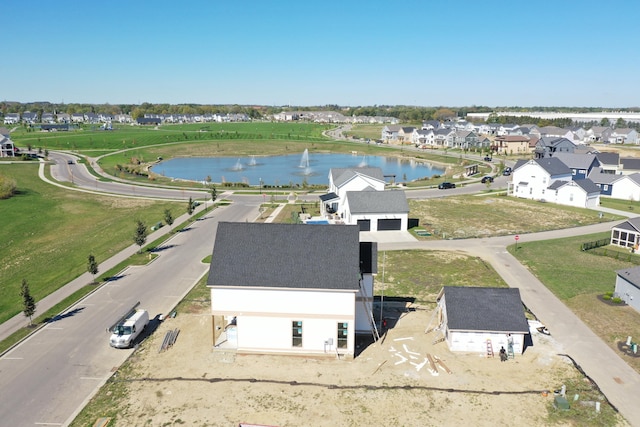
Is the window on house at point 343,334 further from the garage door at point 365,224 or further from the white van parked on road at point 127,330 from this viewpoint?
the garage door at point 365,224

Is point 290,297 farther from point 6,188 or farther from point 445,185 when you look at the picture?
point 6,188

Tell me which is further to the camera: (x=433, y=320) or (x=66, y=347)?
(x=433, y=320)

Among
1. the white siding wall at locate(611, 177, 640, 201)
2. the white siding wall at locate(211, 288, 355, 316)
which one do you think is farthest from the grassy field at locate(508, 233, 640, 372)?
the white siding wall at locate(611, 177, 640, 201)

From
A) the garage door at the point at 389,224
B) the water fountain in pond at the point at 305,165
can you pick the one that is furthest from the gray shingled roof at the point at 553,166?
the water fountain in pond at the point at 305,165

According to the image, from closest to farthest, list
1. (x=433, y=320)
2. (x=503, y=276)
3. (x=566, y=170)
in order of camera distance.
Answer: (x=433, y=320)
(x=503, y=276)
(x=566, y=170)

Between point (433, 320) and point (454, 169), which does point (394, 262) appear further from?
point (454, 169)

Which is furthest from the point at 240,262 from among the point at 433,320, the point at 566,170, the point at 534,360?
the point at 566,170

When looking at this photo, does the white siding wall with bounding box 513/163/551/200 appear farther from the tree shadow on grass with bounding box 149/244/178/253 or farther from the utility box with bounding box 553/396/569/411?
the tree shadow on grass with bounding box 149/244/178/253
